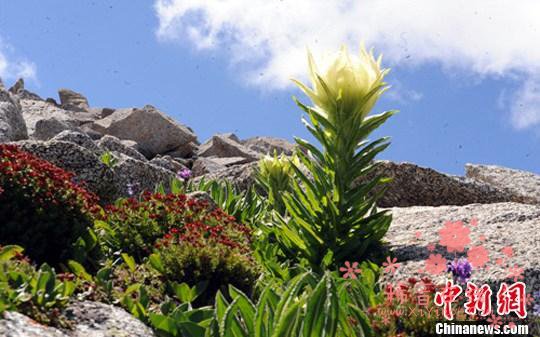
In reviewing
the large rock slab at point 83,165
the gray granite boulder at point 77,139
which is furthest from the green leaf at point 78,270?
the gray granite boulder at point 77,139

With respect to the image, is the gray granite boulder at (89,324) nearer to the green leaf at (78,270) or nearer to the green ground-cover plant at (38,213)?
the green leaf at (78,270)

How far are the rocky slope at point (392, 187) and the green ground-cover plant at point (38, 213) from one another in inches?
82.6

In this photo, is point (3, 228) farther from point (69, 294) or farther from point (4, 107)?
point (4, 107)

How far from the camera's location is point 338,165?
6312 millimetres

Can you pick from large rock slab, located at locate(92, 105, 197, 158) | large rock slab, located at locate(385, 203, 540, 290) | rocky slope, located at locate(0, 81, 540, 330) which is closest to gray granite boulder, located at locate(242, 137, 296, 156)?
rocky slope, located at locate(0, 81, 540, 330)

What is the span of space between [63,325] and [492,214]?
16.2ft

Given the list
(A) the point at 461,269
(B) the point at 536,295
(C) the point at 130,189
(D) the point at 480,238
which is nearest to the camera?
(A) the point at 461,269

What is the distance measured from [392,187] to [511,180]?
13.2 feet

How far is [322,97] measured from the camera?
6.21 meters

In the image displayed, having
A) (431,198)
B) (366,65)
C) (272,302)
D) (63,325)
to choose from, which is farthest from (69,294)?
(431,198)

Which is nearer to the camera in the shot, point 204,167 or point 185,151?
point 204,167

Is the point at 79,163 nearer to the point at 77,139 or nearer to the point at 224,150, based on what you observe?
the point at 77,139

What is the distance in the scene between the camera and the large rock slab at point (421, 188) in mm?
11625

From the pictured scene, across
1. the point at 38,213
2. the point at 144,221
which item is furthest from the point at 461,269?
the point at 38,213
